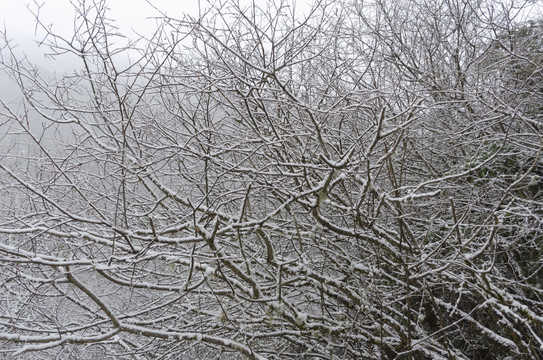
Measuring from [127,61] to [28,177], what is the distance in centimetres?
195

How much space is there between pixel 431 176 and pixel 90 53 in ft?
13.3

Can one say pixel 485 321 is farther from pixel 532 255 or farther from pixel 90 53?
pixel 90 53

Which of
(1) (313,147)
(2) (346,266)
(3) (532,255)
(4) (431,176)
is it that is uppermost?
(1) (313,147)

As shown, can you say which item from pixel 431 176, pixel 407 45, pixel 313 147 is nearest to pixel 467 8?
pixel 407 45

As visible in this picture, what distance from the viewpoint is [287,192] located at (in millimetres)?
3045

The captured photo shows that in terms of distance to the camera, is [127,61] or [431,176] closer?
[127,61]

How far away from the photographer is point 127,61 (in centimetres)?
363

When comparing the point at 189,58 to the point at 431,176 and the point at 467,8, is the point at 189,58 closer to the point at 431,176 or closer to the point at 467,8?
the point at 431,176

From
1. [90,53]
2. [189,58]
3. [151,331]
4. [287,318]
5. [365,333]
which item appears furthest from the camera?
[189,58]

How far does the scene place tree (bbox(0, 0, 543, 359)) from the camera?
2.89 metres

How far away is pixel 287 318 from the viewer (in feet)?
11.5

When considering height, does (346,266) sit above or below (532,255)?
above

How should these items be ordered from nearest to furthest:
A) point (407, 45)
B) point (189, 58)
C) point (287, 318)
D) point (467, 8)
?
point (287, 318) → point (189, 58) → point (467, 8) → point (407, 45)

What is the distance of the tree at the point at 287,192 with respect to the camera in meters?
2.89
